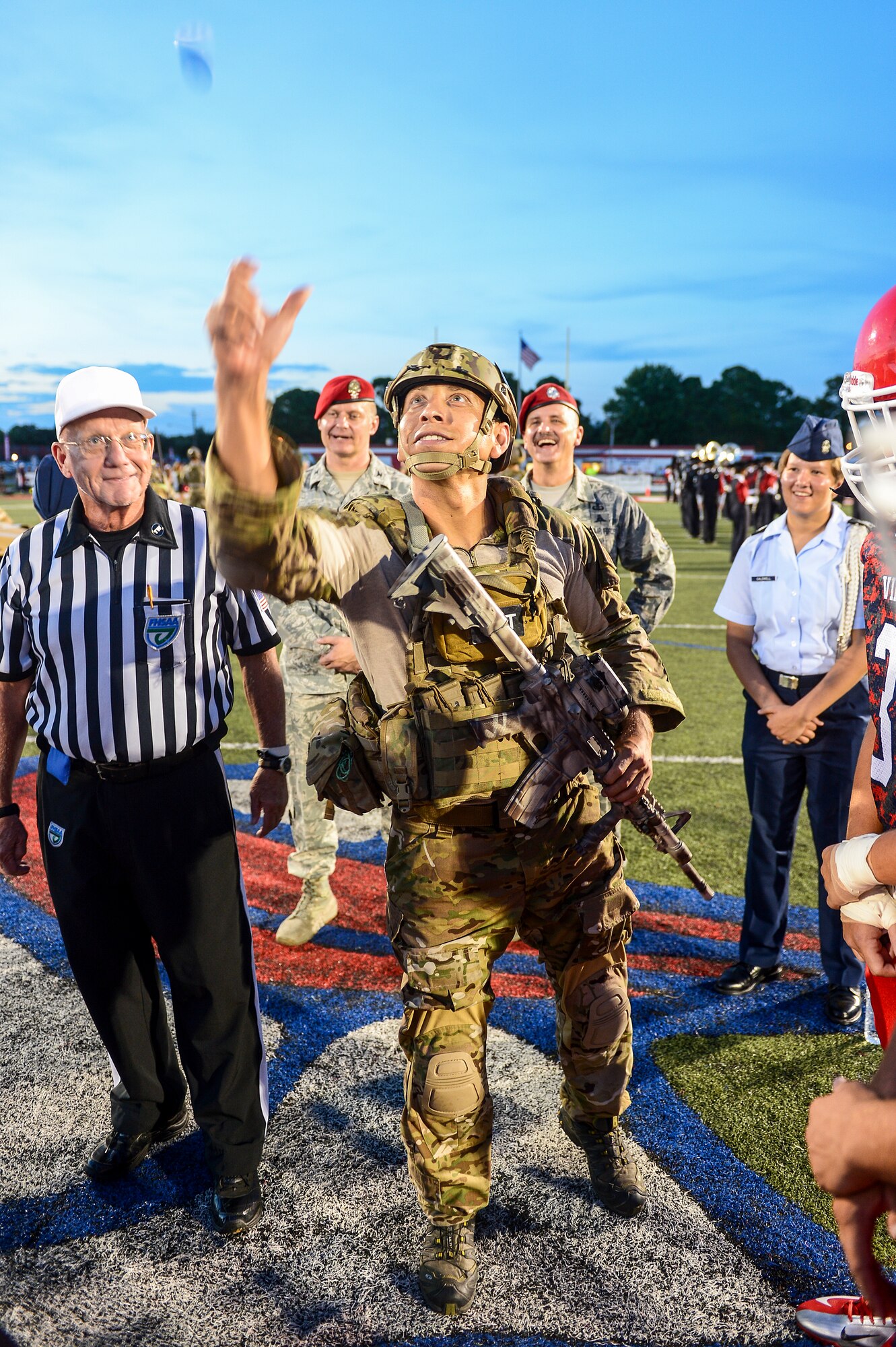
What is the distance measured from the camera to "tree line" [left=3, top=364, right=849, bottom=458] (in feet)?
336

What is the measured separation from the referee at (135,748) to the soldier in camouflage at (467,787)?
1.91ft

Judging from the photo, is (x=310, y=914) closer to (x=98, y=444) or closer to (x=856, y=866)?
(x=98, y=444)

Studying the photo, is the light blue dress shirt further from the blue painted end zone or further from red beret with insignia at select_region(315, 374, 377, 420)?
red beret with insignia at select_region(315, 374, 377, 420)

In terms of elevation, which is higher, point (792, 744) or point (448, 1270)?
point (792, 744)

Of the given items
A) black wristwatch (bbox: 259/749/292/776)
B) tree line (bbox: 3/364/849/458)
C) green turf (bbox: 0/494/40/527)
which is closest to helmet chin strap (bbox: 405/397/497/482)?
black wristwatch (bbox: 259/749/292/776)

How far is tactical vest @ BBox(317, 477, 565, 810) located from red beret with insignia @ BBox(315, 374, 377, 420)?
2.61 m

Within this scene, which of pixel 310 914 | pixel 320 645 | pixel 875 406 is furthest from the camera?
pixel 320 645

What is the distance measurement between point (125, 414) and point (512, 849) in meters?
1.87

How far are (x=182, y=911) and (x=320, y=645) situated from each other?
2.18m

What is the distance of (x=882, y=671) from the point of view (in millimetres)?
2018

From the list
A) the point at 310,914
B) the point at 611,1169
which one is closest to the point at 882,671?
the point at 611,1169

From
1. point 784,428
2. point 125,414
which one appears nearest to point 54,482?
point 125,414

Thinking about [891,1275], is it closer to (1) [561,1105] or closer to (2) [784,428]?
(1) [561,1105]

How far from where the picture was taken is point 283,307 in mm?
1880
